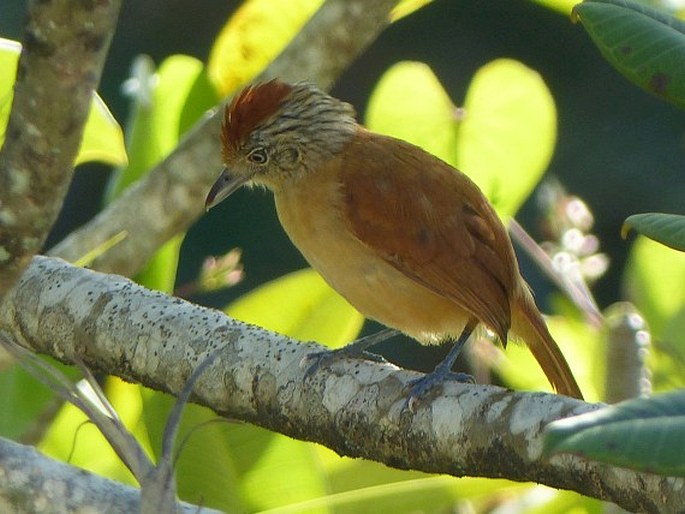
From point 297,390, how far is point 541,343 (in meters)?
0.84

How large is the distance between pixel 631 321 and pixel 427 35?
5.01 meters

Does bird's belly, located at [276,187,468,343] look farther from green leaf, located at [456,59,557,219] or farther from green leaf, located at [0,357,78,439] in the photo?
green leaf, located at [0,357,78,439]

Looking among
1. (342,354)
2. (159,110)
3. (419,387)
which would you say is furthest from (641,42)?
(159,110)

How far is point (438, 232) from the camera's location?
2.73 m

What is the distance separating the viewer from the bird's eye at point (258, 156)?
3.08m

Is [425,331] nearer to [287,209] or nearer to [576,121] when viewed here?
[287,209]

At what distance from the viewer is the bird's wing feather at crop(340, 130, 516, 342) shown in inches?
106

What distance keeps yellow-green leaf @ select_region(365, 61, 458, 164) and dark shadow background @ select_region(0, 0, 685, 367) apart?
322cm

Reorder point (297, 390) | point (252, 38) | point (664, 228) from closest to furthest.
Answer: point (664, 228)
point (297, 390)
point (252, 38)

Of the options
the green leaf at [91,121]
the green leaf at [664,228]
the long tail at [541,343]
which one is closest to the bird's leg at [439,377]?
the long tail at [541,343]

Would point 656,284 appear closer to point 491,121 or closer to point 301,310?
point 491,121

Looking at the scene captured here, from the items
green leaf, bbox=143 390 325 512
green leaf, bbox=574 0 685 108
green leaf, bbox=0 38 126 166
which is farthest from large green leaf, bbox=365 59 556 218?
green leaf, bbox=574 0 685 108

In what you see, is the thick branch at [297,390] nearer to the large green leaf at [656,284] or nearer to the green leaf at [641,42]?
the green leaf at [641,42]

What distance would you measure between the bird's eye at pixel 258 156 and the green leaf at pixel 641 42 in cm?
141
